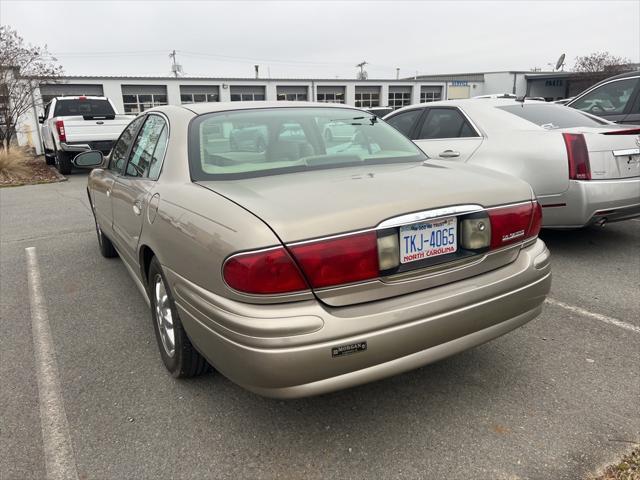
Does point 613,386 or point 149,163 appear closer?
point 613,386

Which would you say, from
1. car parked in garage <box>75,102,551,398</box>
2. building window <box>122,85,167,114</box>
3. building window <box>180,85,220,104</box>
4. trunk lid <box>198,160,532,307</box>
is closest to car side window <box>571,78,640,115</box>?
car parked in garage <box>75,102,551,398</box>

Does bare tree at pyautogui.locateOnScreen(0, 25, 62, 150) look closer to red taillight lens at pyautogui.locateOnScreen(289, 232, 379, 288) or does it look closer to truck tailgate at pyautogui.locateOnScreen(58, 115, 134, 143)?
truck tailgate at pyautogui.locateOnScreen(58, 115, 134, 143)

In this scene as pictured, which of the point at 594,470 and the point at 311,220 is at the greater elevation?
the point at 311,220

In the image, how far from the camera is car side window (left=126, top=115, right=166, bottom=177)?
3083 millimetres

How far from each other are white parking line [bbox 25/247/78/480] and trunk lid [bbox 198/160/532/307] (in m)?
1.39

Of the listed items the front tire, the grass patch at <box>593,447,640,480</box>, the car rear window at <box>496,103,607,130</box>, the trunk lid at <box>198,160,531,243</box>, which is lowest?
the grass patch at <box>593,447,640,480</box>

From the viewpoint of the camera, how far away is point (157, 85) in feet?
116

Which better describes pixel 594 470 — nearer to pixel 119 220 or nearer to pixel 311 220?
pixel 311 220

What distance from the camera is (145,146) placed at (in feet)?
10.8

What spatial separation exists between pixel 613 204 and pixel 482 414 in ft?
9.91

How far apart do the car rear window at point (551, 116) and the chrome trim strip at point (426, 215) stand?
3.21 meters

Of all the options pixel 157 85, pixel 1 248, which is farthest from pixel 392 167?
pixel 157 85

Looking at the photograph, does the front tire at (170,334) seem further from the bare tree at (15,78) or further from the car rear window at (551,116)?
the bare tree at (15,78)

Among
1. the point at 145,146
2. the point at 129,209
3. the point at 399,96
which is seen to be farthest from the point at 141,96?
the point at 129,209
